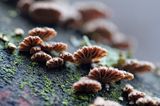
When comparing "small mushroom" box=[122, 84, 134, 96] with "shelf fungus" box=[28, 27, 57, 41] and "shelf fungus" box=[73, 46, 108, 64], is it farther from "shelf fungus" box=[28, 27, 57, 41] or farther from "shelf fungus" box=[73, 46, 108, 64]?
"shelf fungus" box=[28, 27, 57, 41]

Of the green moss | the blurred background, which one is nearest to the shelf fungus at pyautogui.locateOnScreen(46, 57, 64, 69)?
the green moss

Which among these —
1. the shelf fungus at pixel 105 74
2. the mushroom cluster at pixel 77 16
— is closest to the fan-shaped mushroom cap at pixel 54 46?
the shelf fungus at pixel 105 74

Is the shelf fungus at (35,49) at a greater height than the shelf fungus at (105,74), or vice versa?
the shelf fungus at (35,49)

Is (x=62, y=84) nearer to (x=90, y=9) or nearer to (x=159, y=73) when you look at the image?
(x=159, y=73)

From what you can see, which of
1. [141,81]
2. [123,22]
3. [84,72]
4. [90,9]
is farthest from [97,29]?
[123,22]

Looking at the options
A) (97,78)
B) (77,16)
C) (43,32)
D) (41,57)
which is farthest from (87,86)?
(77,16)

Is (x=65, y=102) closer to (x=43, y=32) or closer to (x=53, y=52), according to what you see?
(x=53, y=52)

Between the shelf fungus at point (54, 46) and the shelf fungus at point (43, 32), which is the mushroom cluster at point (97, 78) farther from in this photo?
the shelf fungus at point (43, 32)
